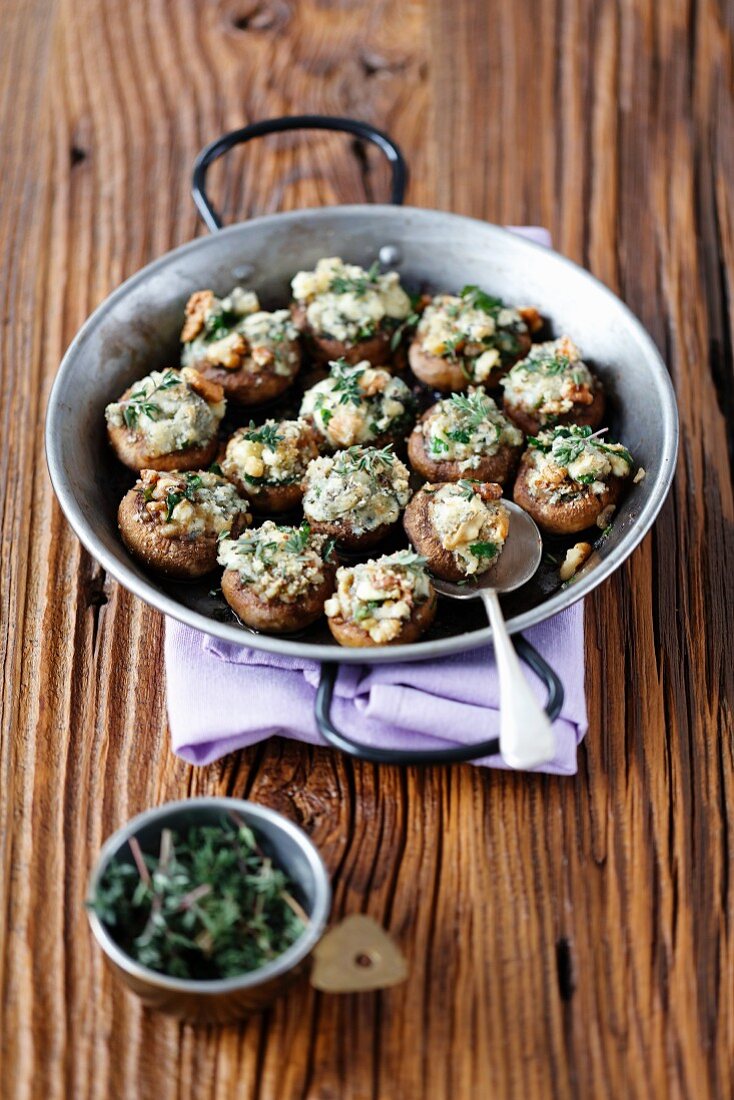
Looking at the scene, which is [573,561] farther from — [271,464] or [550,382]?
[271,464]

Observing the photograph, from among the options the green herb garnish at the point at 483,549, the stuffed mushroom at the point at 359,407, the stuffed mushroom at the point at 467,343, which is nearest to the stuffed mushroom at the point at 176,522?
the stuffed mushroom at the point at 359,407

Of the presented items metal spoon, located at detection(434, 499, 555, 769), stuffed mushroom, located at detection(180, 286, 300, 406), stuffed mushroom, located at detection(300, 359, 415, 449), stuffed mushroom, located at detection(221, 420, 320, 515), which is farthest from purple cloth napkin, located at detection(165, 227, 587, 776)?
stuffed mushroom, located at detection(180, 286, 300, 406)

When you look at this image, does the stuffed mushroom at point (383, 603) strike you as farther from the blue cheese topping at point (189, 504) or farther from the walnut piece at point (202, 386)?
the walnut piece at point (202, 386)

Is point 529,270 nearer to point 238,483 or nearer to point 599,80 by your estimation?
point 238,483

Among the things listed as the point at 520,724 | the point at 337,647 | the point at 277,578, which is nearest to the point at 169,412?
the point at 277,578

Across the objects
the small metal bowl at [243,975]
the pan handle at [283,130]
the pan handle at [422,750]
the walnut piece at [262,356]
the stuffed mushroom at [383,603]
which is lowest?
the small metal bowl at [243,975]

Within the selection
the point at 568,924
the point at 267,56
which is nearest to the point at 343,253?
the point at 267,56
